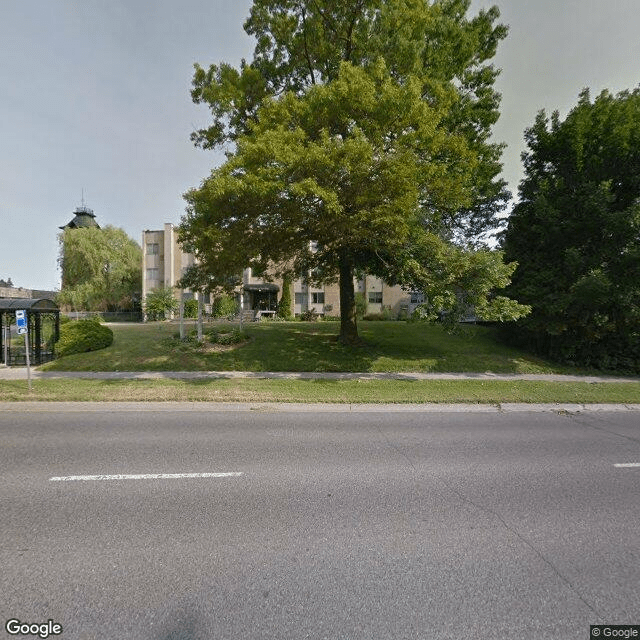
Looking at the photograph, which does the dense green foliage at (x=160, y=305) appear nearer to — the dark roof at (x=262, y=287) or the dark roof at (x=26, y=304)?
the dark roof at (x=262, y=287)

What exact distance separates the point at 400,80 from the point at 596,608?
524 inches

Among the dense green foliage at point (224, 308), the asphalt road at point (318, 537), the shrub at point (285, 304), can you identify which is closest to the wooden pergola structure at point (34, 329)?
the asphalt road at point (318, 537)

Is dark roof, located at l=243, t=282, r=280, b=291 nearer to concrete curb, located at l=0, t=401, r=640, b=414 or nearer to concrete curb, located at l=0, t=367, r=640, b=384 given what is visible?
concrete curb, located at l=0, t=367, r=640, b=384

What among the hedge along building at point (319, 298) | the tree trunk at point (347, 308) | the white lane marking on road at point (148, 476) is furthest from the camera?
the hedge along building at point (319, 298)

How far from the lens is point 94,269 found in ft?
121

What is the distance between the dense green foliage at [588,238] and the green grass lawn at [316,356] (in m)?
1.83

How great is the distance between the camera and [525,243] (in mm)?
14508

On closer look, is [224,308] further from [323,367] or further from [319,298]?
[323,367]

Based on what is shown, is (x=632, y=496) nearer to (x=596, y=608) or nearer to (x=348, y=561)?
(x=596, y=608)

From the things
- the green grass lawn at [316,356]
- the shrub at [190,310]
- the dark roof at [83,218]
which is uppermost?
the dark roof at [83,218]

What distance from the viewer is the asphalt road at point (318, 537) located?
229 cm

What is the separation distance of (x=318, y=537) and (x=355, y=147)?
26.7 feet

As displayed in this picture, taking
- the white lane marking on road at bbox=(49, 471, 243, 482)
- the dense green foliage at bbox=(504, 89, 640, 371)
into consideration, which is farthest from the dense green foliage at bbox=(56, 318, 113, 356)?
the dense green foliage at bbox=(504, 89, 640, 371)

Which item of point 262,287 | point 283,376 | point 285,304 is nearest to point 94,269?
point 262,287
